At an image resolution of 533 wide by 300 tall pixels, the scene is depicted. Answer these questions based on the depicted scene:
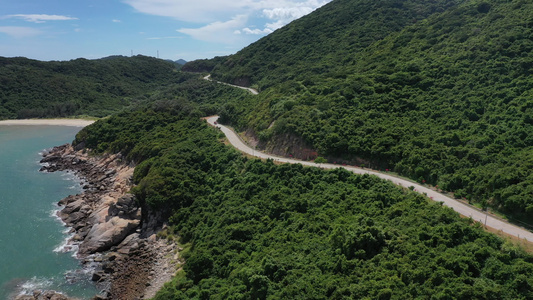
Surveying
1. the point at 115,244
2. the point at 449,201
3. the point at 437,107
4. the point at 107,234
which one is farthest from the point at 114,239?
the point at 437,107

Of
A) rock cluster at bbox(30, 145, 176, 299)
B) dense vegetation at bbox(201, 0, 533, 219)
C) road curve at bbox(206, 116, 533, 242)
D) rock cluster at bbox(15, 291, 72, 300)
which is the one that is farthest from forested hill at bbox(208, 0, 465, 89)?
rock cluster at bbox(15, 291, 72, 300)

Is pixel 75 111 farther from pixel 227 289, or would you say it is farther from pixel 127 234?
pixel 227 289

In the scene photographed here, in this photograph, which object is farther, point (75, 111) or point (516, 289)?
point (75, 111)

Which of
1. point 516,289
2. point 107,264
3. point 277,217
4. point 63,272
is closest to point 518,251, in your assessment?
point 516,289

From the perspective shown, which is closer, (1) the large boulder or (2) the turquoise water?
(2) the turquoise water

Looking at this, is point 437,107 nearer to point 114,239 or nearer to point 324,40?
point 114,239

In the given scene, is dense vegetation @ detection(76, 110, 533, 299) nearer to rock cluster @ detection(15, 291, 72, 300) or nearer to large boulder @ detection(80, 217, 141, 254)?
large boulder @ detection(80, 217, 141, 254)

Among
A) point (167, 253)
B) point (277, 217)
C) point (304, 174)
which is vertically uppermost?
point (304, 174)
